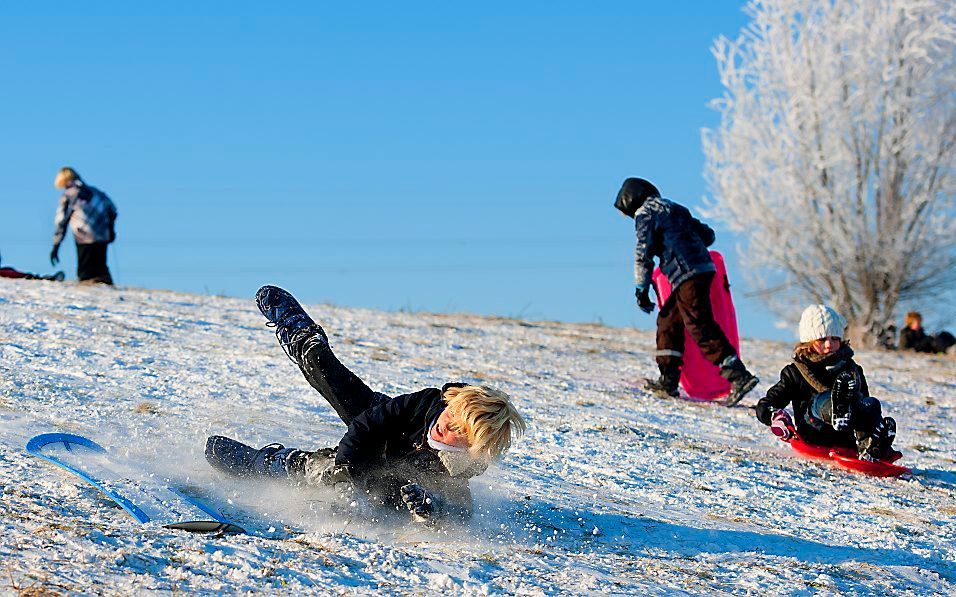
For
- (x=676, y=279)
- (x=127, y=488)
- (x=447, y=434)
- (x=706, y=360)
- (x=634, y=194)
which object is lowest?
(x=127, y=488)

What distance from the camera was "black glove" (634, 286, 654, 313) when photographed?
8984 millimetres

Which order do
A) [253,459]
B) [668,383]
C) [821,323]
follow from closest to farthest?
[253,459]
[821,323]
[668,383]

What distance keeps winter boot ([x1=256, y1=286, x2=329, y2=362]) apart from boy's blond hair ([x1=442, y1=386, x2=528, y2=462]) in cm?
114

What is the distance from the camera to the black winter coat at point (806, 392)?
22.5 ft

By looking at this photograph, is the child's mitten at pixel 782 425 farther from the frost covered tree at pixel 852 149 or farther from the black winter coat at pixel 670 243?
the frost covered tree at pixel 852 149

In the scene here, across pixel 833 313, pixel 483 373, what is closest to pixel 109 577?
pixel 833 313

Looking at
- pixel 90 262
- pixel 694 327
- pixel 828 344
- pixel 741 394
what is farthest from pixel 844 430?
pixel 90 262

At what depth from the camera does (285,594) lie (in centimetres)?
356

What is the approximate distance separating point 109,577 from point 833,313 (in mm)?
4694

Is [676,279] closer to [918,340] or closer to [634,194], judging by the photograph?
[634,194]

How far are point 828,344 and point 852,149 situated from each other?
16.1 meters

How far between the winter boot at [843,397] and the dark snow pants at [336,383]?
2.98 meters

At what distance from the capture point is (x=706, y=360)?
921cm

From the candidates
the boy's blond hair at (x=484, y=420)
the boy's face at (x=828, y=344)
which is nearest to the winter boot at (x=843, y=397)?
the boy's face at (x=828, y=344)
